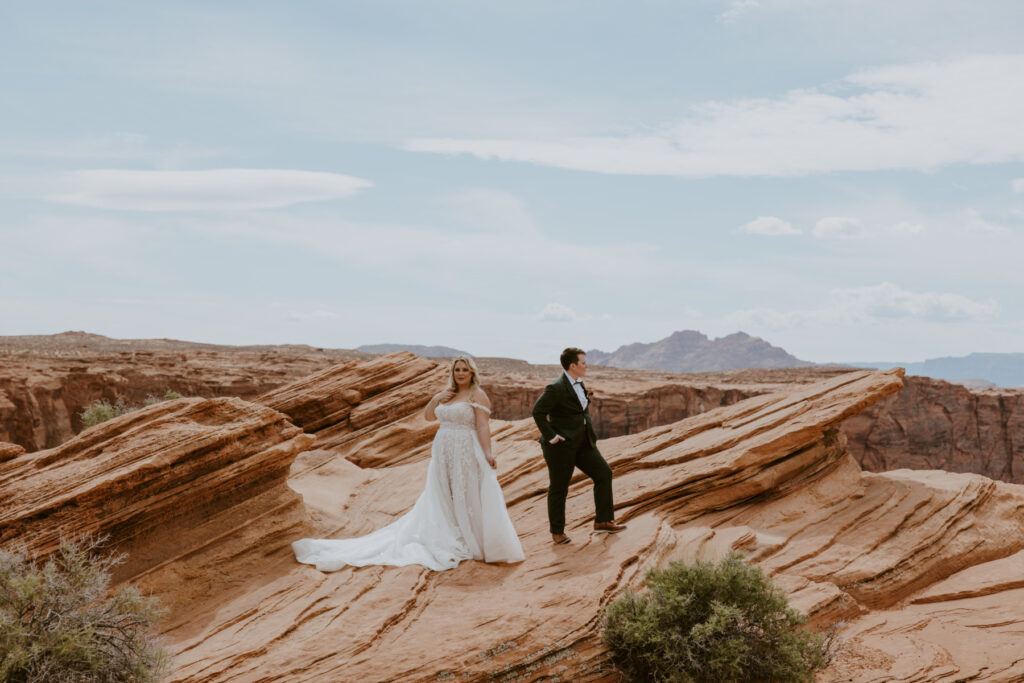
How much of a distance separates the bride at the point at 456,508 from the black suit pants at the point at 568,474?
0.60m

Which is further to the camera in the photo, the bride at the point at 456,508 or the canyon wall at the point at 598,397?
the canyon wall at the point at 598,397

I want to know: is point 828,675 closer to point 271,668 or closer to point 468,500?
point 468,500

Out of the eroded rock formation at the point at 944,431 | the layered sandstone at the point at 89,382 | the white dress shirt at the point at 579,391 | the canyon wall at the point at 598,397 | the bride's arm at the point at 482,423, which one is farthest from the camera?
the eroded rock formation at the point at 944,431

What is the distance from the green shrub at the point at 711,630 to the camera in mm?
7949

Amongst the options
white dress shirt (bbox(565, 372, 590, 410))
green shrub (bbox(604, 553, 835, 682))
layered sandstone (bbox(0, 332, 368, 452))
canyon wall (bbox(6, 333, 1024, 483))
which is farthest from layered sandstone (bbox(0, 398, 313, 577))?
canyon wall (bbox(6, 333, 1024, 483))

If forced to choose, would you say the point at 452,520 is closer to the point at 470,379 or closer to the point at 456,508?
the point at 456,508

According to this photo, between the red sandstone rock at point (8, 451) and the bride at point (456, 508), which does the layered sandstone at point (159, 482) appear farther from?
the bride at point (456, 508)

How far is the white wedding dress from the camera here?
367 inches

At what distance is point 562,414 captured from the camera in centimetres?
965

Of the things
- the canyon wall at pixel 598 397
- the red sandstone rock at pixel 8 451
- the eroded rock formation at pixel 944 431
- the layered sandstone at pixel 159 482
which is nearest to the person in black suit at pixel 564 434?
the layered sandstone at pixel 159 482

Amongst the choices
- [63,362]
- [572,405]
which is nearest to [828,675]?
[572,405]

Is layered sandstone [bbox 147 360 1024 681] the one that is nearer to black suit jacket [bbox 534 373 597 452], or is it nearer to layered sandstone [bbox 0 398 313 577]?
layered sandstone [bbox 0 398 313 577]

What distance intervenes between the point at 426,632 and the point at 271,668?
145 cm

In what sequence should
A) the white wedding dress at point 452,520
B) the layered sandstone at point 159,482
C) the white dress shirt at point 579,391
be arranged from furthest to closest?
the white dress shirt at point 579,391, the white wedding dress at point 452,520, the layered sandstone at point 159,482
